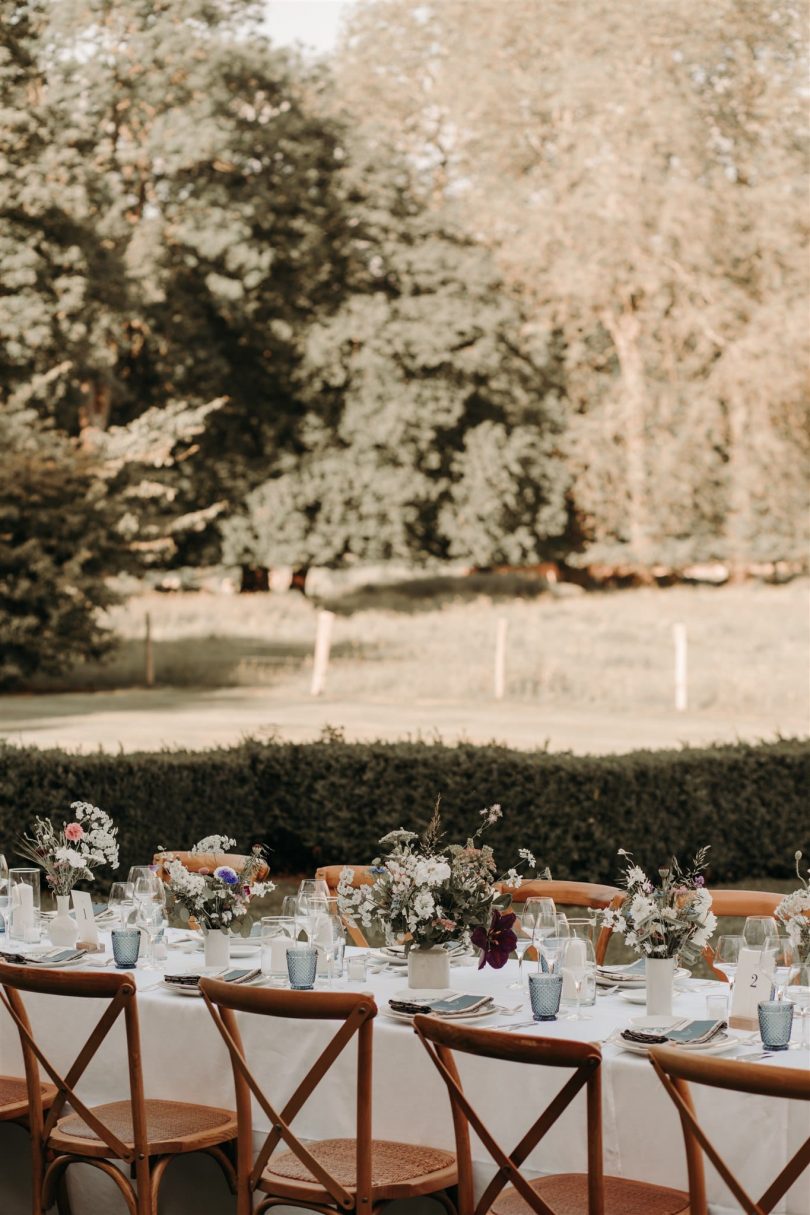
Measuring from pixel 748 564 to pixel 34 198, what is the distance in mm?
14245

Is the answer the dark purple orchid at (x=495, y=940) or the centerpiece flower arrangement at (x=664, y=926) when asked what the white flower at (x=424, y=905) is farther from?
the centerpiece flower arrangement at (x=664, y=926)

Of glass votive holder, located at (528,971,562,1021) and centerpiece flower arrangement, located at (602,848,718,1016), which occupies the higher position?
centerpiece flower arrangement, located at (602,848,718,1016)

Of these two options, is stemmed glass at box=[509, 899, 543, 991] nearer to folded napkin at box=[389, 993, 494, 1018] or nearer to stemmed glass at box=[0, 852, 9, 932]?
folded napkin at box=[389, 993, 494, 1018]

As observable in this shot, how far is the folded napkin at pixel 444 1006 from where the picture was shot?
388 centimetres

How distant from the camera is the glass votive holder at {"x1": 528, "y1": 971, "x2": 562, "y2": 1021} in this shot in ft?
12.6

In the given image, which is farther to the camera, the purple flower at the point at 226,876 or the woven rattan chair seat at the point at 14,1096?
the purple flower at the point at 226,876

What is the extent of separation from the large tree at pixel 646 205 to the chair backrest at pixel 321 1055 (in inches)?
992

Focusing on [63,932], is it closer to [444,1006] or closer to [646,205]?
[444,1006]

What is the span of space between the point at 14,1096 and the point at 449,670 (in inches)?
776

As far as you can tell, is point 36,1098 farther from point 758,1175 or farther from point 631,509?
point 631,509

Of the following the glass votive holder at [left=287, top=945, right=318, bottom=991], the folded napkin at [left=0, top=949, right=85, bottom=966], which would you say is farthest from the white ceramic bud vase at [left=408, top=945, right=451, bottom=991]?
the folded napkin at [left=0, top=949, right=85, bottom=966]

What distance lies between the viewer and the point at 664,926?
3.94m

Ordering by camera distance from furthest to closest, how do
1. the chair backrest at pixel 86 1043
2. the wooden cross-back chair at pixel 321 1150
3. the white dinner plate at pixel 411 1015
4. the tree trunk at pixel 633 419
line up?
the tree trunk at pixel 633 419 → the white dinner plate at pixel 411 1015 → the chair backrest at pixel 86 1043 → the wooden cross-back chair at pixel 321 1150

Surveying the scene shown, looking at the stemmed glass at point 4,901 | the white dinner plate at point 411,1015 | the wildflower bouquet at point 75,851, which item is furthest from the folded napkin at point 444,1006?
the stemmed glass at point 4,901
